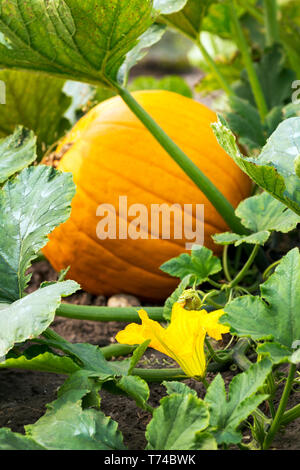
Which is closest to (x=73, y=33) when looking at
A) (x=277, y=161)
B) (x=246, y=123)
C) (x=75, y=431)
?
(x=277, y=161)

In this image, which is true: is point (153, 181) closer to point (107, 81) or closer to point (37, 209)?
point (107, 81)

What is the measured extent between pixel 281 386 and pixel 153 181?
555 mm

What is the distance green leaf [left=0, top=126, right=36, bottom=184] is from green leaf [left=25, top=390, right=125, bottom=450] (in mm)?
522

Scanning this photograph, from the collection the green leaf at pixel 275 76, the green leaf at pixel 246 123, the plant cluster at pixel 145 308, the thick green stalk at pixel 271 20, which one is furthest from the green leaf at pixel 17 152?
the thick green stalk at pixel 271 20

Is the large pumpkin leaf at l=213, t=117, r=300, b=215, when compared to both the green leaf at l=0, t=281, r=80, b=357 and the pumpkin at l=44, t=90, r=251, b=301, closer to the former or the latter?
the green leaf at l=0, t=281, r=80, b=357

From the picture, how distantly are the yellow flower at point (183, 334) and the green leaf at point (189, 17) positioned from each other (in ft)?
2.79

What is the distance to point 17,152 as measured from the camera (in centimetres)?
131

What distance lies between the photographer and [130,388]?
86 centimetres

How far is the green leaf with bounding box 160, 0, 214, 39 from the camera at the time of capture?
150cm

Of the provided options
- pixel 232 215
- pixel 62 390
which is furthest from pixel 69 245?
pixel 62 390

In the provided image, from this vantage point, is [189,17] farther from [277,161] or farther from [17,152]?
[277,161]

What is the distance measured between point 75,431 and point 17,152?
2.23ft

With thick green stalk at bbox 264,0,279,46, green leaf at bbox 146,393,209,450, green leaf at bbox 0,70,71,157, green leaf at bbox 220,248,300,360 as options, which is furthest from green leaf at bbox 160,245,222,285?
thick green stalk at bbox 264,0,279,46

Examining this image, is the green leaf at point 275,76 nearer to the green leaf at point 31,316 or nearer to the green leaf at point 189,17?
the green leaf at point 189,17
